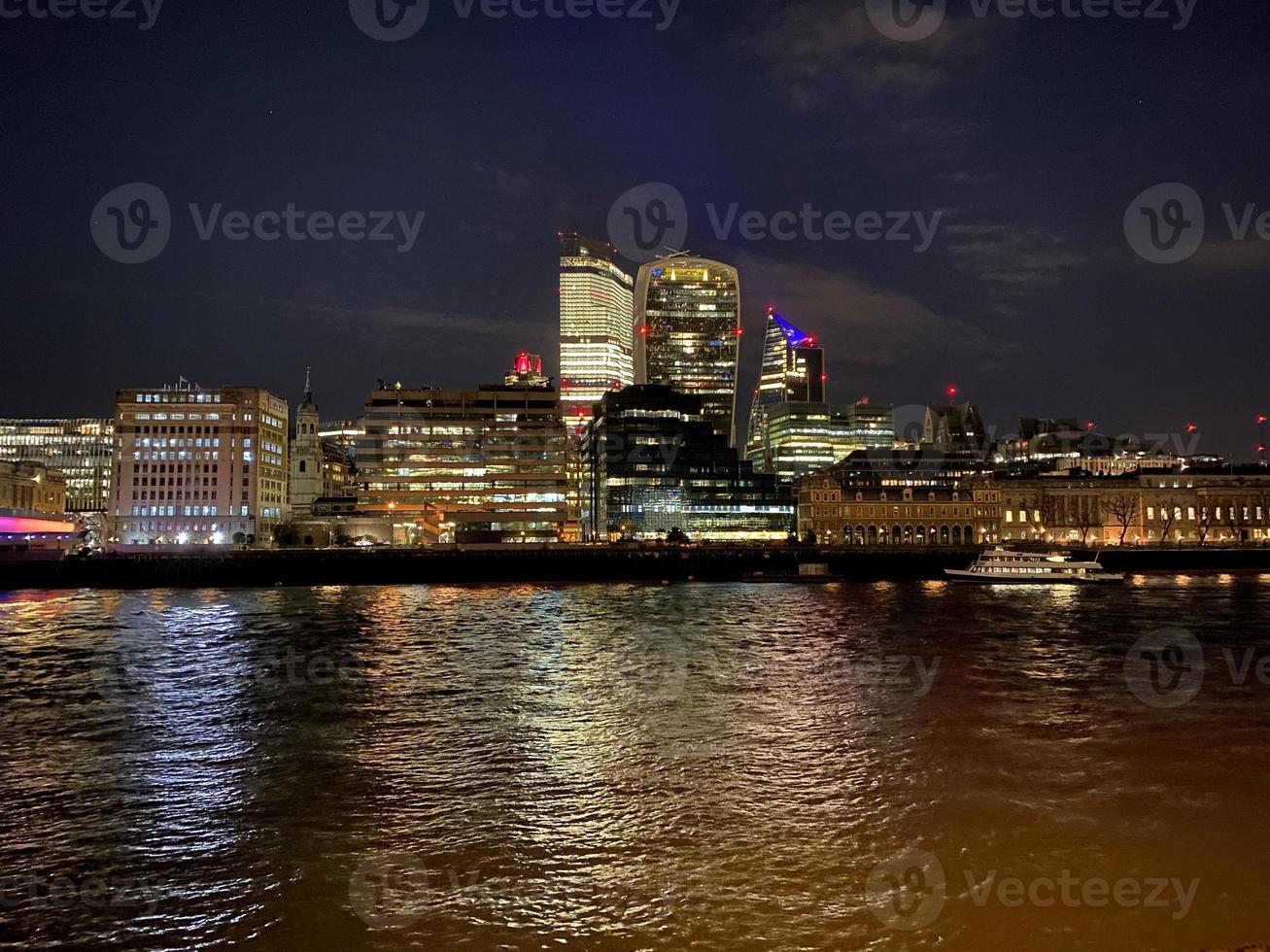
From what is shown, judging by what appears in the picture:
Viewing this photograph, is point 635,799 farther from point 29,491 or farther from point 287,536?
point 29,491

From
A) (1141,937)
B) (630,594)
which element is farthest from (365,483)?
(1141,937)

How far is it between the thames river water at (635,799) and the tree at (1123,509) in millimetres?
137666

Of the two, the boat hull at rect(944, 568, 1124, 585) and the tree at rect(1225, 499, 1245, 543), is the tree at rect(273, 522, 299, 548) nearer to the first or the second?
the boat hull at rect(944, 568, 1124, 585)

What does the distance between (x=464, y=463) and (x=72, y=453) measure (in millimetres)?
98870

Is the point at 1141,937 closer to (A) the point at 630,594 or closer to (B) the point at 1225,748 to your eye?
(B) the point at 1225,748

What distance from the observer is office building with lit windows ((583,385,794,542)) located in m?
171

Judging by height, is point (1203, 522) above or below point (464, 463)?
below

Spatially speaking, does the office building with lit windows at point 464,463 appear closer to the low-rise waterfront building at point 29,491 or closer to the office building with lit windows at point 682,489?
the office building with lit windows at point 682,489

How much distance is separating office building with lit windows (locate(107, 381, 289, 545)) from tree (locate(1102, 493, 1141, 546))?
161983 millimetres

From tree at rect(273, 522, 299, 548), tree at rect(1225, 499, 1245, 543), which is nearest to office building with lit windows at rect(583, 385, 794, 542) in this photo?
tree at rect(273, 522, 299, 548)

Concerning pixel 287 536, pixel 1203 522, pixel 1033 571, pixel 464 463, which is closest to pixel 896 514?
pixel 1203 522

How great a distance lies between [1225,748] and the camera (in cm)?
2616

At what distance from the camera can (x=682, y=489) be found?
173 metres

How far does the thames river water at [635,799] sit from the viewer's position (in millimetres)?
15055
